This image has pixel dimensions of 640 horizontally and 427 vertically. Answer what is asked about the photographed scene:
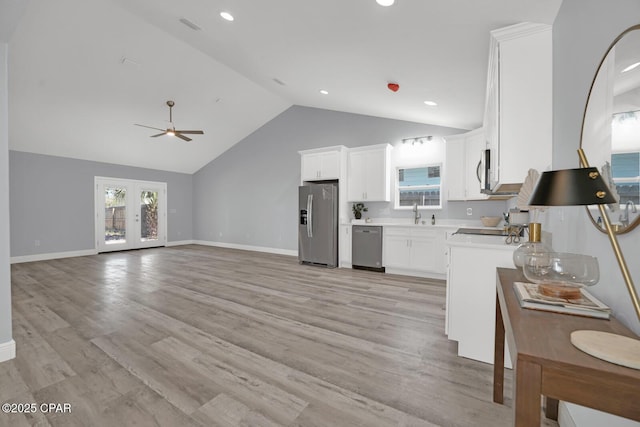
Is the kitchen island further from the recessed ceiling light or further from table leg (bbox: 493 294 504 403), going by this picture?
the recessed ceiling light

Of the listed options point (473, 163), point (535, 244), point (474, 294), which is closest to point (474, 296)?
point (474, 294)

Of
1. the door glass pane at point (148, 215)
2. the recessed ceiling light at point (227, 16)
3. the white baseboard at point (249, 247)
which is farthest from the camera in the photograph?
the door glass pane at point (148, 215)

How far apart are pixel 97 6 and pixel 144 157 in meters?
4.70

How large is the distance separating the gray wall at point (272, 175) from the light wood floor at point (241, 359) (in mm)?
3085

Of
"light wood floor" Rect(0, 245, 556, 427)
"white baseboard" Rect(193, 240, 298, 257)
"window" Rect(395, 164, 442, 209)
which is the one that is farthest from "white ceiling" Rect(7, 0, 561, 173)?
"white baseboard" Rect(193, 240, 298, 257)

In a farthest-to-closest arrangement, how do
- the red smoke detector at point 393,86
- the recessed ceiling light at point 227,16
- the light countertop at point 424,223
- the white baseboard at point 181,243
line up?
the white baseboard at point 181,243, the light countertop at point 424,223, the red smoke detector at point 393,86, the recessed ceiling light at point 227,16

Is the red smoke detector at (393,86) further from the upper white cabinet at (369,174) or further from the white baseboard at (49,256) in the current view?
the white baseboard at (49,256)

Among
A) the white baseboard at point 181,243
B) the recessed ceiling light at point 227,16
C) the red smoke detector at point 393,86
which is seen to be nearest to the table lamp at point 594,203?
the red smoke detector at point 393,86

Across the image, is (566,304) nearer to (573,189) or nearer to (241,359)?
(573,189)

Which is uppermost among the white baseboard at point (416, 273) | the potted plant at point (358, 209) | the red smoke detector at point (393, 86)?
the red smoke detector at point (393, 86)

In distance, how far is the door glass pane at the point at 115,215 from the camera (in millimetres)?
7480

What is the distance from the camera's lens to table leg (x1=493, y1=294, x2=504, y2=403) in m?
1.67

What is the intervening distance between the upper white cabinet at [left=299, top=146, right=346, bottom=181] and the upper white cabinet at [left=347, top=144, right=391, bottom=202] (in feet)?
0.91

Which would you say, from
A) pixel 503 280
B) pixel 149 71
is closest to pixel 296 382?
pixel 503 280
